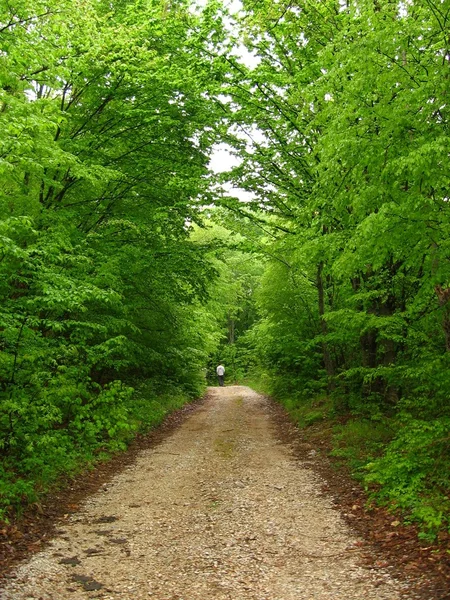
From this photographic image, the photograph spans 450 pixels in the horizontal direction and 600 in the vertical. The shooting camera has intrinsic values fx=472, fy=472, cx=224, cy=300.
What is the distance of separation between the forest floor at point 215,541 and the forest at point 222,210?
1.96ft

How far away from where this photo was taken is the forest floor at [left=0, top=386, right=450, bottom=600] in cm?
445

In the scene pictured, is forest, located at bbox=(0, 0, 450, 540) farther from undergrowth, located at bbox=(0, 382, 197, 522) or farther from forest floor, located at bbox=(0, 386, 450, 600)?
forest floor, located at bbox=(0, 386, 450, 600)

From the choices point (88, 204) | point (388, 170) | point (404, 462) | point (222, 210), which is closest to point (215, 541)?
point (404, 462)

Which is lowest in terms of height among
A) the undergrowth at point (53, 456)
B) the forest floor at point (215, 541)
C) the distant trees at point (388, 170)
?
the forest floor at point (215, 541)

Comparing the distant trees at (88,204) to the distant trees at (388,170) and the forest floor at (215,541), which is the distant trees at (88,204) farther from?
the distant trees at (388,170)

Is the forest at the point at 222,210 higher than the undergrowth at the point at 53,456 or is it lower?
higher

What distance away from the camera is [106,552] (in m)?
5.34

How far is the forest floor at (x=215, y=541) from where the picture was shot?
445 cm

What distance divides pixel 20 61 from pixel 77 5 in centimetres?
232

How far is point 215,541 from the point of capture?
5641 mm

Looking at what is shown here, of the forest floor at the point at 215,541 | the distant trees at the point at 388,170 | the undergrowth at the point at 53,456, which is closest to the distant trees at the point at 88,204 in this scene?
the undergrowth at the point at 53,456

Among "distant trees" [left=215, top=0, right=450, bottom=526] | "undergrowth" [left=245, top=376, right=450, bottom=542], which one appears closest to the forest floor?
"undergrowth" [left=245, top=376, right=450, bottom=542]

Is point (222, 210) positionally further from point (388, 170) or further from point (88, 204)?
point (388, 170)

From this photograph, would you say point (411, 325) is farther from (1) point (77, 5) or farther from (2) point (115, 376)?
(2) point (115, 376)
